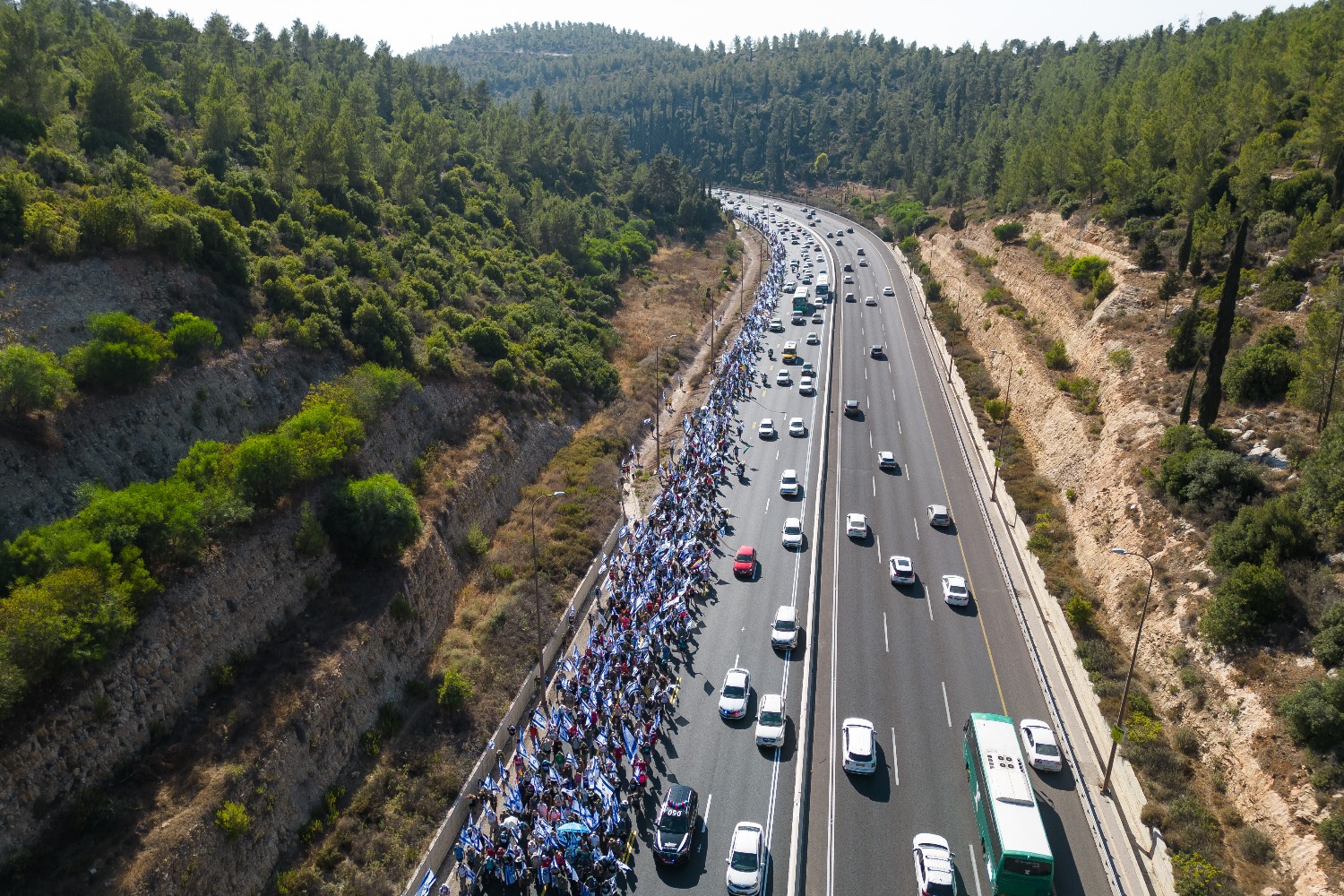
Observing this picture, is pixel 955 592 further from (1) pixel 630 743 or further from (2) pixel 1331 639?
(1) pixel 630 743

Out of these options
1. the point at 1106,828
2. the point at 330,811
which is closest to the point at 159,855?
the point at 330,811

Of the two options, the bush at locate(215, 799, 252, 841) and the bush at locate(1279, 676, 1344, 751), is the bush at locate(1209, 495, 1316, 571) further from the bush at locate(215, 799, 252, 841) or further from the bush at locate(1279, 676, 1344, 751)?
the bush at locate(215, 799, 252, 841)

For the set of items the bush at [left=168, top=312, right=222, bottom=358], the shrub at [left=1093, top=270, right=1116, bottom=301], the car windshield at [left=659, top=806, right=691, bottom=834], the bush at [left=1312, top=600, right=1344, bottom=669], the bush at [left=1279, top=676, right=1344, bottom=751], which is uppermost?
the bush at [left=168, top=312, right=222, bottom=358]

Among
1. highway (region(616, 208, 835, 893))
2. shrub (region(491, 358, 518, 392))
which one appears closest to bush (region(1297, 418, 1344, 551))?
highway (region(616, 208, 835, 893))

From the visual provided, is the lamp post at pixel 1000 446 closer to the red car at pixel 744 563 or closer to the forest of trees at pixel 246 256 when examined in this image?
the red car at pixel 744 563

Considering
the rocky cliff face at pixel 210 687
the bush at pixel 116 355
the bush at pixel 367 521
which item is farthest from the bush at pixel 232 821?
the bush at pixel 116 355
